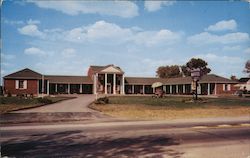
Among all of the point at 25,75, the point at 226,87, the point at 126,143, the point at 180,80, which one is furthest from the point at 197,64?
the point at 126,143

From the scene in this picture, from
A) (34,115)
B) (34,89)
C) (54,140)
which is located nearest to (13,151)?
(54,140)

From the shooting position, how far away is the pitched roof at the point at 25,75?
192 ft

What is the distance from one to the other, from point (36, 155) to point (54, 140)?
2.68 metres

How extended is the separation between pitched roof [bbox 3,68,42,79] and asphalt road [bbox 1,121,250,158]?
46.5 metres

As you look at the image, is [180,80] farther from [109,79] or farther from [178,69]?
[178,69]

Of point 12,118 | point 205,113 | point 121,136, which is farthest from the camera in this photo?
point 205,113

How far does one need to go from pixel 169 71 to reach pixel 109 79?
155 feet

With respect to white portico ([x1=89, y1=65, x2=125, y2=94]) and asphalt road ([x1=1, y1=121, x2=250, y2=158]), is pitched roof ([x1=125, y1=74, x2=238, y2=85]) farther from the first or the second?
asphalt road ([x1=1, y1=121, x2=250, y2=158])

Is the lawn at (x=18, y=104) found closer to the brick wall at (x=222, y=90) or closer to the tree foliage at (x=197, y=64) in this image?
the brick wall at (x=222, y=90)

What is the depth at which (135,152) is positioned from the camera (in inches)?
378

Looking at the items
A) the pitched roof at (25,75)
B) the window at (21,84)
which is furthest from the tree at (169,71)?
the window at (21,84)

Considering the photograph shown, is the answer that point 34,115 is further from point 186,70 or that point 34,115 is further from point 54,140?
point 186,70

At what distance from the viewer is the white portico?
67.4m

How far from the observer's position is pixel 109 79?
6894 centimetres
